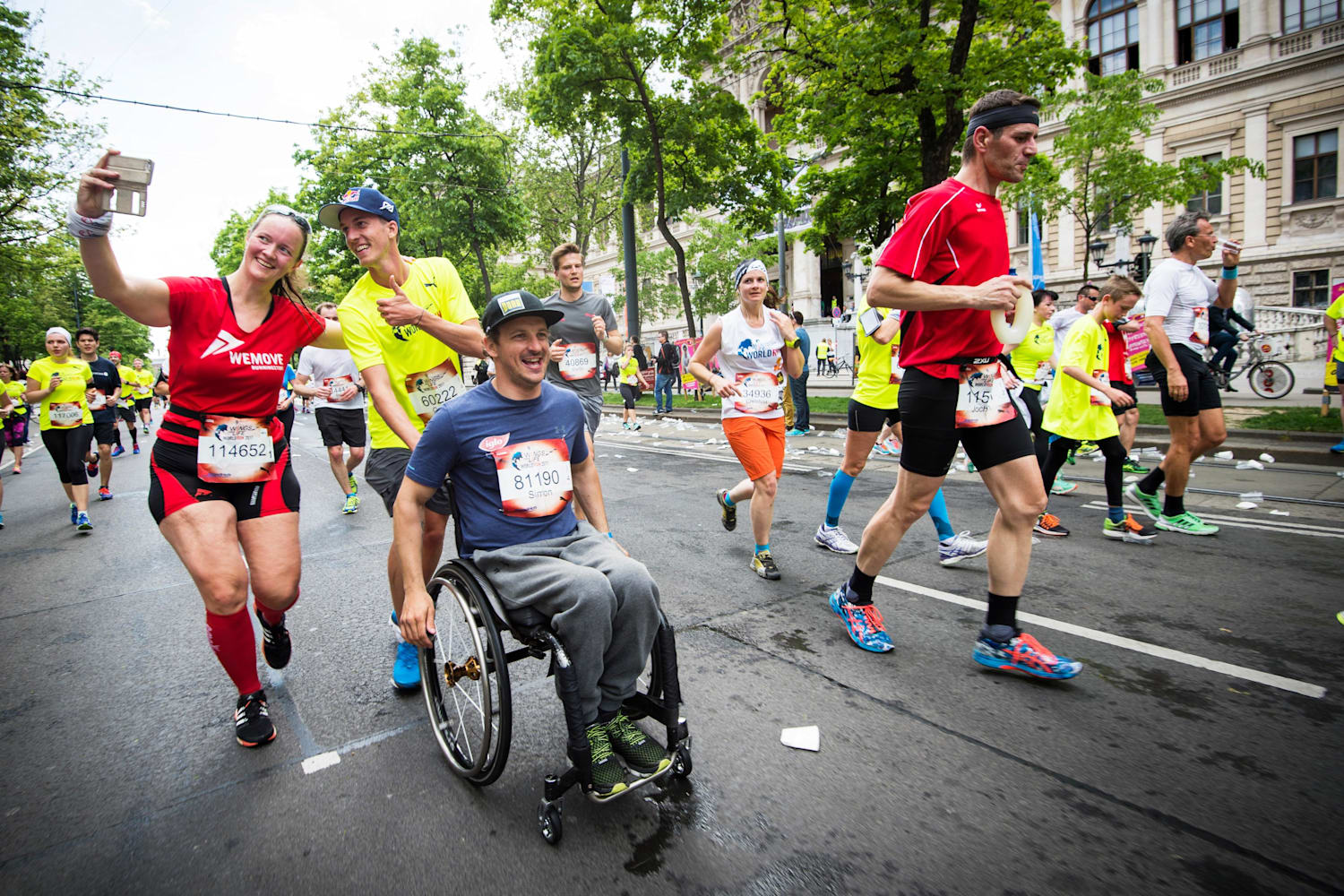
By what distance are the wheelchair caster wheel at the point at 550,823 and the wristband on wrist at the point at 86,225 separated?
2.28m

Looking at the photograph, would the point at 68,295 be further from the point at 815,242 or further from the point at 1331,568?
the point at 1331,568

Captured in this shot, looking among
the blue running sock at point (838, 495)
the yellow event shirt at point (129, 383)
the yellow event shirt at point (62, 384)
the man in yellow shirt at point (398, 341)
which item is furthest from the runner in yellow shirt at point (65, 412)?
the yellow event shirt at point (129, 383)

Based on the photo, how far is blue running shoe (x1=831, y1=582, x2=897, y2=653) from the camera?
11.1 ft

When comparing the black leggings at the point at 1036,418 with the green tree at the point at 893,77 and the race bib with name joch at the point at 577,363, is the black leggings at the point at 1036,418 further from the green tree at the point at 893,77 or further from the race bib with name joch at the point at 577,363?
the green tree at the point at 893,77

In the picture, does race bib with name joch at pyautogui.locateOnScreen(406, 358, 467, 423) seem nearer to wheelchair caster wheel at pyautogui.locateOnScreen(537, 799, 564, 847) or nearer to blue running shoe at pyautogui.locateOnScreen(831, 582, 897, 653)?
wheelchair caster wheel at pyautogui.locateOnScreen(537, 799, 564, 847)

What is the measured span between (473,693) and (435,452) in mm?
1140

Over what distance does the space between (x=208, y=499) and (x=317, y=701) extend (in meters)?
1.03

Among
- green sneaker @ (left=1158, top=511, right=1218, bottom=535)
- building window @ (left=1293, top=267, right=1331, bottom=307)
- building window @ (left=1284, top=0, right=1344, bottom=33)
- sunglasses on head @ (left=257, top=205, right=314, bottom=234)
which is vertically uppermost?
building window @ (left=1284, top=0, right=1344, bottom=33)

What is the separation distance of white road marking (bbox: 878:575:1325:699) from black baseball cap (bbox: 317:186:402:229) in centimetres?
345

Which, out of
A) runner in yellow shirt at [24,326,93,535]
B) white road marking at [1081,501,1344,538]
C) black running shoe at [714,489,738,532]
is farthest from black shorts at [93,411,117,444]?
white road marking at [1081,501,1344,538]

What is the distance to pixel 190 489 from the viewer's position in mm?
2676

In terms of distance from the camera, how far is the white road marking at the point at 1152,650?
289cm

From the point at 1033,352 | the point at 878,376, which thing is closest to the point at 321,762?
the point at 878,376

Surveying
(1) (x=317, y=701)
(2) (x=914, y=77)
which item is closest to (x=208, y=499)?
(1) (x=317, y=701)
